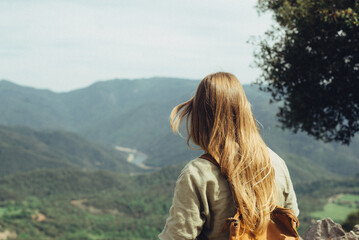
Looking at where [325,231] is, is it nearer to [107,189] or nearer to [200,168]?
[200,168]

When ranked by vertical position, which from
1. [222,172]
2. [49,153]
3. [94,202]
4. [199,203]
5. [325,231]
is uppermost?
[222,172]

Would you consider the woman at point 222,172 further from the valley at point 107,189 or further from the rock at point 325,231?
the valley at point 107,189

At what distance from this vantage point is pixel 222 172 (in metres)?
2.05

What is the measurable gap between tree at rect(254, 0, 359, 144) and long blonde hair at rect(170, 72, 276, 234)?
4.93 metres

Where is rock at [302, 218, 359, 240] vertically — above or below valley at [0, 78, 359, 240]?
above

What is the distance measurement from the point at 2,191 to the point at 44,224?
77.4 ft

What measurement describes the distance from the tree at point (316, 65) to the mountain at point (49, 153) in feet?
426

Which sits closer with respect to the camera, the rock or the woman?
the woman

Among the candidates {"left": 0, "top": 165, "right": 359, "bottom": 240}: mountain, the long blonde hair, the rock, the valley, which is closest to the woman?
the long blonde hair

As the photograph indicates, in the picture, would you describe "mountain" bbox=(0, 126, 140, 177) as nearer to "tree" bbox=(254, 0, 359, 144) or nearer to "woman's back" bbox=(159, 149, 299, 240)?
"tree" bbox=(254, 0, 359, 144)

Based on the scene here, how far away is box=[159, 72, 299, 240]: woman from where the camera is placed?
204cm

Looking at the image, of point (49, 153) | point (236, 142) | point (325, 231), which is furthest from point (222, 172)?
point (49, 153)

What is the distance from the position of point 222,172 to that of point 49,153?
159621mm

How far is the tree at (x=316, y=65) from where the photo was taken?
683cm
